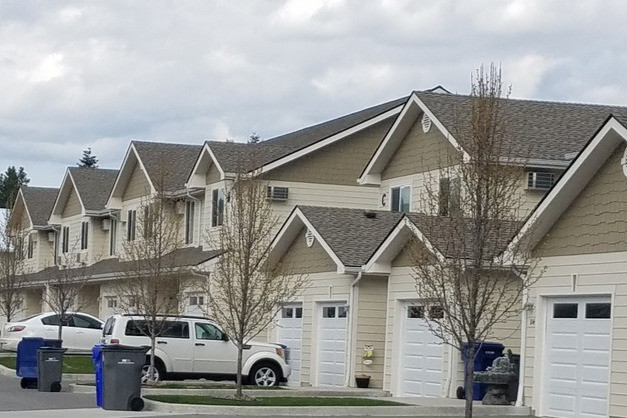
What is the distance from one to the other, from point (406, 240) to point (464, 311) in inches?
397

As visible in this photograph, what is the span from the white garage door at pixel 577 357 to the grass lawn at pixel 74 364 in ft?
45.0

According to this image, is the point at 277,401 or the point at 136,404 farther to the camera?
the point at 277,401

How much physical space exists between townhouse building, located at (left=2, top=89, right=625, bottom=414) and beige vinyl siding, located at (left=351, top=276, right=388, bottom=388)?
0.09 ft

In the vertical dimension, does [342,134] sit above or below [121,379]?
above

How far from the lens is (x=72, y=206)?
5562 cm

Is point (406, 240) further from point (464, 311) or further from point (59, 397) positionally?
point (464, 311)

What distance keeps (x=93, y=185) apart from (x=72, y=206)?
6.91ft

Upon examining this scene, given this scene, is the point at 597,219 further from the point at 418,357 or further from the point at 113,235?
the point at 113,235

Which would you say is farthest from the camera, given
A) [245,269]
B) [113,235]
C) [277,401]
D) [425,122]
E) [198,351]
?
[113,235]

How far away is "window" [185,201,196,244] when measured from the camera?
4222 centimetres

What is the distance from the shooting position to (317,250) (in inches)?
1268

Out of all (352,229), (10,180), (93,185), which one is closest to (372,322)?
(352,229)

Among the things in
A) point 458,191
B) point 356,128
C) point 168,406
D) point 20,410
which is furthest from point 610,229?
point 356,128

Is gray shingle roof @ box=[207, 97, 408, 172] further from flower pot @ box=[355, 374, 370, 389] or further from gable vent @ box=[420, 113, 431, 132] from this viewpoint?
flower pot @ box=[355, 374, 370, 389]
